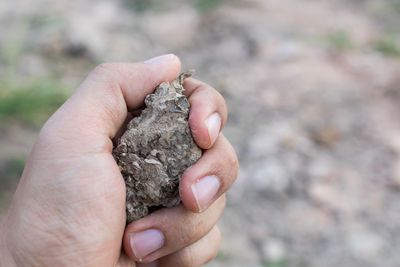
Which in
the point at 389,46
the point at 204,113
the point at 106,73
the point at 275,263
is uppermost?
the point at 106,73

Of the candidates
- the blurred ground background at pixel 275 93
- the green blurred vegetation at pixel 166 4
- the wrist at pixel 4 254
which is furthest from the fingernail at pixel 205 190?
the green blurred vegetation at pixel 166 4

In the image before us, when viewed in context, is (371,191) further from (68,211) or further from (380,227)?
(68,211)

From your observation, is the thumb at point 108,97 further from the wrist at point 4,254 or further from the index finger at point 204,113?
the wrist at point 4,254

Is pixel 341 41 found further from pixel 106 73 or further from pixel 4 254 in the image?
pixel 4 254

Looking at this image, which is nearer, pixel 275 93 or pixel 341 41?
pixel 275 93

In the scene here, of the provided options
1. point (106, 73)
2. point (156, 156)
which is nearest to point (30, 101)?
point (106, 73)

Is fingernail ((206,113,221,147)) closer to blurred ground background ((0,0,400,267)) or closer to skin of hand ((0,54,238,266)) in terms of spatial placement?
skin of hand ((0,54,238,266))

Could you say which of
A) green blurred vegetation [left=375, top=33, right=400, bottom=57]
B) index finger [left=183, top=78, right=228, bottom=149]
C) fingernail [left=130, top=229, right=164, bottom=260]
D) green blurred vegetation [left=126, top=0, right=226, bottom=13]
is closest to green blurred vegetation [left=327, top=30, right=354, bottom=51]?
green blurred vegetation [left=375, top=33, right=400, bottom=57]
